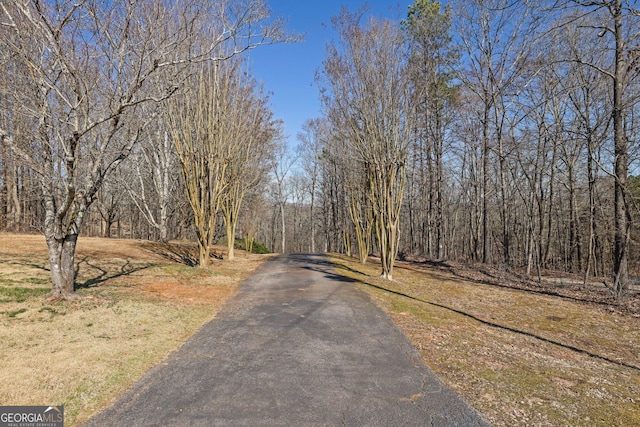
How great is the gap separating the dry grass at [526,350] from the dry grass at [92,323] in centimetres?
411

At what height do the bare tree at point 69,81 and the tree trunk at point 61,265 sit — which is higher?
the bare tree at point 69,81

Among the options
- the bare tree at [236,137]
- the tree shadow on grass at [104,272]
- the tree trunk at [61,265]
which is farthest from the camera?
the bare tree at [236,137]

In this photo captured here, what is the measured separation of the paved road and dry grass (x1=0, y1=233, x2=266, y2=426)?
0.44 m

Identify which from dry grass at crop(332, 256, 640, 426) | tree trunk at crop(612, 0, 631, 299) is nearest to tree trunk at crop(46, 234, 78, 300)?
dry grass at crop(332, 256, 640, 426)

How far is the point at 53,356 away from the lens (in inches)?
171

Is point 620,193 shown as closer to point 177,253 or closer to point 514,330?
point 514,330

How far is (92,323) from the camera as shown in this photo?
580 centimetres

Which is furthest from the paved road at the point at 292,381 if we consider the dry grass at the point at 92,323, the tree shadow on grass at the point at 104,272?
the tree shadow on grass at the point at 104,272

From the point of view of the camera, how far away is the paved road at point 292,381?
10.6 feet

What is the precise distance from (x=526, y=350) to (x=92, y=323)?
24.7ft

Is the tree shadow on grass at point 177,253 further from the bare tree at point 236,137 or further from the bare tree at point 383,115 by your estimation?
the bare tree at point 383,115

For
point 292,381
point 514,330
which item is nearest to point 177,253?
point 292,381

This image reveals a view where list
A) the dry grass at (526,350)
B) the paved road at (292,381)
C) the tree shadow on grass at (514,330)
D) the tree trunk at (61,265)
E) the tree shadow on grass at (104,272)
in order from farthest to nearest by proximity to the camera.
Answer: the tree shadow on grass at (104,272)
the tree trunk at (61,265)
the tree shadow on grass at (514,330)
the dry grass at (526,350)
the paved road at (292,381)

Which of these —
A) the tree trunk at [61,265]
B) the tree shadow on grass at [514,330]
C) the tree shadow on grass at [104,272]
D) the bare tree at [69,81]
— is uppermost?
the bare tree at [69,81]
